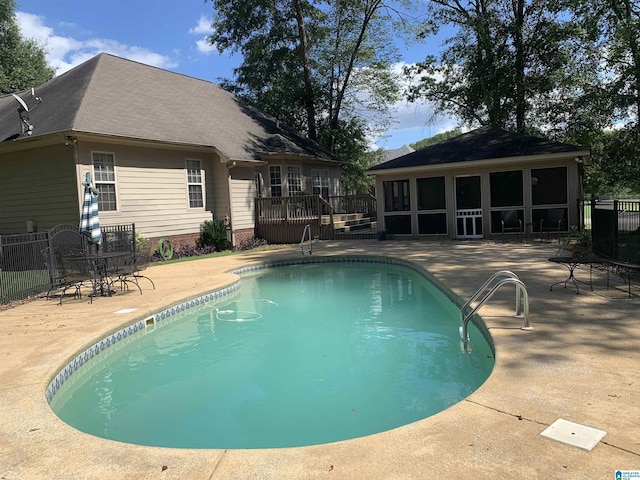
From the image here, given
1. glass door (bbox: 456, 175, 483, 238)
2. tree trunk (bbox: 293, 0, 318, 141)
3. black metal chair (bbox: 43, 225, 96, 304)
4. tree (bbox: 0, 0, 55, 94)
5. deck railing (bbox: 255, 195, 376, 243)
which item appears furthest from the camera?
tree (bbox: 0, 0, 55, 94)

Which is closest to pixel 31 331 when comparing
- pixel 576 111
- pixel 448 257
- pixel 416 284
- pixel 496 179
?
pixel 416 284

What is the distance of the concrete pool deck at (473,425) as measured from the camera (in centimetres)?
273

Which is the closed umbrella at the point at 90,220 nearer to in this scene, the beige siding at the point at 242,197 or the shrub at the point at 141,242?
the shrub at the point at 141,242

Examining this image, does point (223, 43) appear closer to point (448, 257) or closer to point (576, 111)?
point (576, 111)

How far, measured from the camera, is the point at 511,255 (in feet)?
38.2

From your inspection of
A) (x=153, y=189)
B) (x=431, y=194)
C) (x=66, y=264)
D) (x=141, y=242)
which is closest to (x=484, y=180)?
(x=431, y=194)

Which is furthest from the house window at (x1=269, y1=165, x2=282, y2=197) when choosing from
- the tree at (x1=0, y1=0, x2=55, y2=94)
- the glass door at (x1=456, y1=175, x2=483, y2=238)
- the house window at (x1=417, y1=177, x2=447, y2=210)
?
the tree at (x1=0, y1=0, x2=55, y2=94)

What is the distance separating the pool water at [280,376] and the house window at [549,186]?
862cm

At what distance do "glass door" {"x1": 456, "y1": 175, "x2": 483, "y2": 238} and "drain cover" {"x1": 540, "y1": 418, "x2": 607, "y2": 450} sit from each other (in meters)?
14.0

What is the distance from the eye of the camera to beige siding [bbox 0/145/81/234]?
40.9ft

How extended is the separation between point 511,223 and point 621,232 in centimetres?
766

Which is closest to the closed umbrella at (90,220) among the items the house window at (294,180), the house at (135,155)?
the house at (135,155)

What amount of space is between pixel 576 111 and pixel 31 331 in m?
24.0

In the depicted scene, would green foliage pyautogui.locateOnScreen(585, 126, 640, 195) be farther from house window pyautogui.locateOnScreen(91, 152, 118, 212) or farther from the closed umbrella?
the closed umbrella
